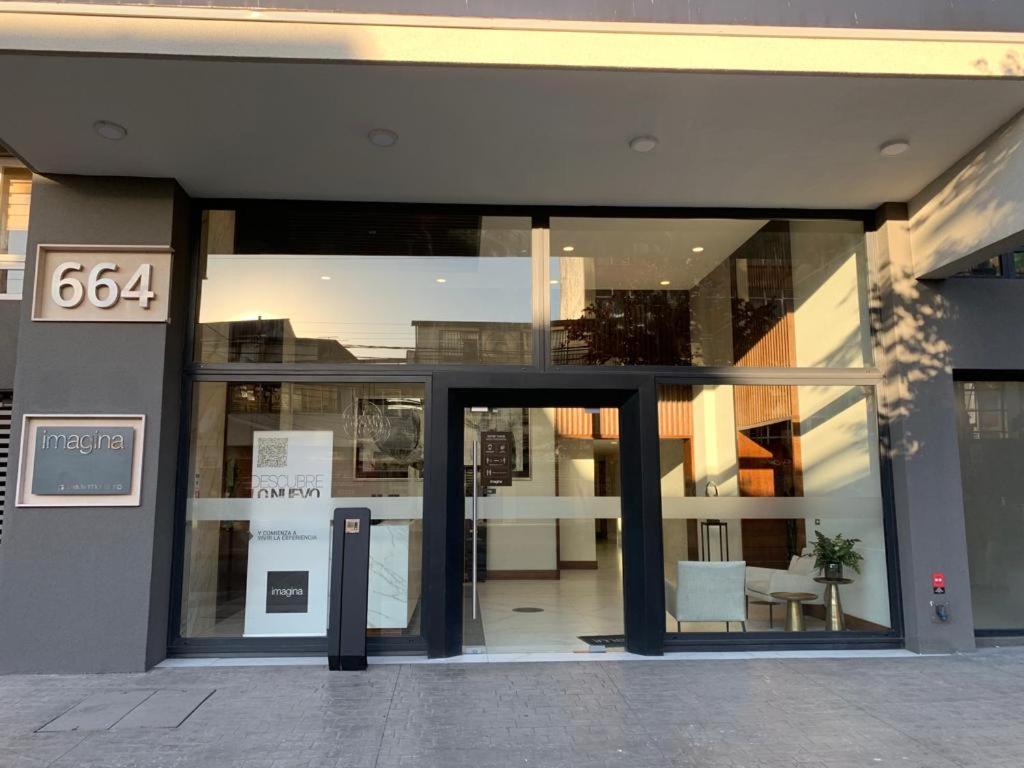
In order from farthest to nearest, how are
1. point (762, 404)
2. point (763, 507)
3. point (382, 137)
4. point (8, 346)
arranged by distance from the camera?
1. point (762, 404)
2. point (763, 507)
3. point (8, 346)
4. point (382, 137)

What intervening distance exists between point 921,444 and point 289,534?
5.37 meters

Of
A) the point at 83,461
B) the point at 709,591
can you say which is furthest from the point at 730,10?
the point at 83,461

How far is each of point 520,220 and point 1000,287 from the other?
4.21m

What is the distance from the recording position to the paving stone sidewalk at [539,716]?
12.7 ft

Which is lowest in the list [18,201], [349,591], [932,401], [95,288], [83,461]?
[349,591]

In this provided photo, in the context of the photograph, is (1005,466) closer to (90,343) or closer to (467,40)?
(467,40)

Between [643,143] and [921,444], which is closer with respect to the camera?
[643,143]

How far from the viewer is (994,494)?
6.48 m

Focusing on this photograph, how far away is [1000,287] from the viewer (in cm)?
623

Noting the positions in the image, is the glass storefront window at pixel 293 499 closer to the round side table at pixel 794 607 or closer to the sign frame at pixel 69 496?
the sign frame at pixel 69 496

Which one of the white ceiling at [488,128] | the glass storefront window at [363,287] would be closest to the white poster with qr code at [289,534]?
the glass storefront window at [363,287]

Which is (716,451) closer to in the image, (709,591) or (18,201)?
(709,591)

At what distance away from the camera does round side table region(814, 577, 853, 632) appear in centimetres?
621

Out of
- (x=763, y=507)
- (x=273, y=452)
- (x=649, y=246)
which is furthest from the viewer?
(x=649, y=246)
